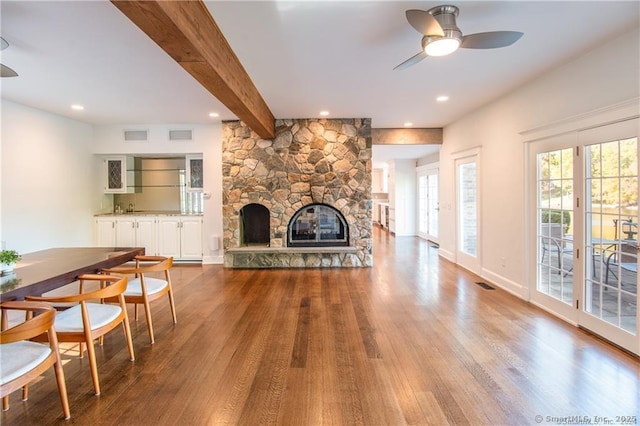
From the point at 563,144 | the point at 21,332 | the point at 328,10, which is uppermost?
the point at 328,10

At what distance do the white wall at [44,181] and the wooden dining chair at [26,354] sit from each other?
3595mm

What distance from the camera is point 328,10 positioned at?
2.31 meters

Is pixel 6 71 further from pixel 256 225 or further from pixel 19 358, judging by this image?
pixel 256 225

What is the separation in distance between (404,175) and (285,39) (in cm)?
760

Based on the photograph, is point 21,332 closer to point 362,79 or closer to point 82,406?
point 82,406

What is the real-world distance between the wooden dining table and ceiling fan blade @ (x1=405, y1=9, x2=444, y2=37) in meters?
3.08

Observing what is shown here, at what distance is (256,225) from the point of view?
6.11m

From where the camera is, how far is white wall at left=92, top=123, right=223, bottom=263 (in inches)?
233

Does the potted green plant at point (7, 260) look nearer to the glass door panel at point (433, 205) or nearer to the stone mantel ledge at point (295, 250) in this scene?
the stone mantel ledge at point (295, 250)

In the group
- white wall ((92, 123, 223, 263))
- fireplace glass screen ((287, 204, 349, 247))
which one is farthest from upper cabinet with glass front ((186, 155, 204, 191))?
fireplace glass screen ((287, 204, 349, 247))

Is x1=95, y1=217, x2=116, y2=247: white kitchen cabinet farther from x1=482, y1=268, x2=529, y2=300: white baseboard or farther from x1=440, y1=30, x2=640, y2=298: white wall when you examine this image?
x1=482, y1=268, x2=529, y2=300: white baseboard

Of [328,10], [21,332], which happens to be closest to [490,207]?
[328,10]

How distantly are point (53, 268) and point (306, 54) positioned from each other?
9.40 ft

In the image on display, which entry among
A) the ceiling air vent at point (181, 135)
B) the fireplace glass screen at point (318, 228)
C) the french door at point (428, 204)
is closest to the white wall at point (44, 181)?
the ceiling air vent at point (181, 135)
